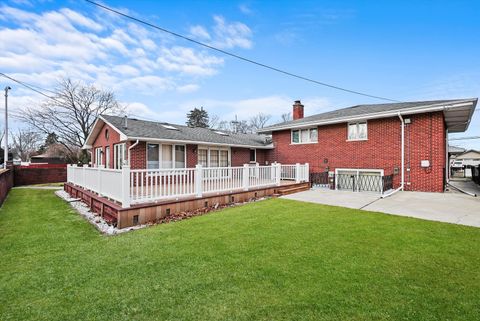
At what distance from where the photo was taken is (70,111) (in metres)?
25.0

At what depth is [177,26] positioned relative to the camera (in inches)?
340

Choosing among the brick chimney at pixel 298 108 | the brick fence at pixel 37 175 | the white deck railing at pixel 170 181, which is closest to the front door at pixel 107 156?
the white deck railing at pixel 170 181

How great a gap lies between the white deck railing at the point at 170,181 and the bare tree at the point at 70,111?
17.2m

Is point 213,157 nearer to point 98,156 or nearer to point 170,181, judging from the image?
point 170,181

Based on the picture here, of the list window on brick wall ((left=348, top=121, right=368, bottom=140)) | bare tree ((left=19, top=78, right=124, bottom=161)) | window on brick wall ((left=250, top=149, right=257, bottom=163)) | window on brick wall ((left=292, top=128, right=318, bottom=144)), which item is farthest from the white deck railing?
bare tree ((left=19, top=78, right=124, bottom=161))

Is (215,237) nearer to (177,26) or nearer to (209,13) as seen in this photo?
(177,26)

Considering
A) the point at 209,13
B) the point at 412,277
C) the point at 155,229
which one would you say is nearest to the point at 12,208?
the point at 155,229

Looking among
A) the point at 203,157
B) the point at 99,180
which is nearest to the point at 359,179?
the point at 203,157

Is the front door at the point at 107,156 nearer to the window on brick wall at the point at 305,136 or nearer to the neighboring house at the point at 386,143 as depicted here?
the neighboring house at the point at 386,143

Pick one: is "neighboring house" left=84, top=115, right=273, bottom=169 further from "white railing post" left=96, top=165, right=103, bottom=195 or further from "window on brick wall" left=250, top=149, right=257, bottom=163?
"white railing post" left=96, top=165, right=103, bottom=195

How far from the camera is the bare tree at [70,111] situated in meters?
23.9

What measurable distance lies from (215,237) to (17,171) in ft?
63.0

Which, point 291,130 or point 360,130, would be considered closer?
point 360,130

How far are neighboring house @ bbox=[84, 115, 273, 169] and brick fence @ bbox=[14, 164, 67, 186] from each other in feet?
16.1
